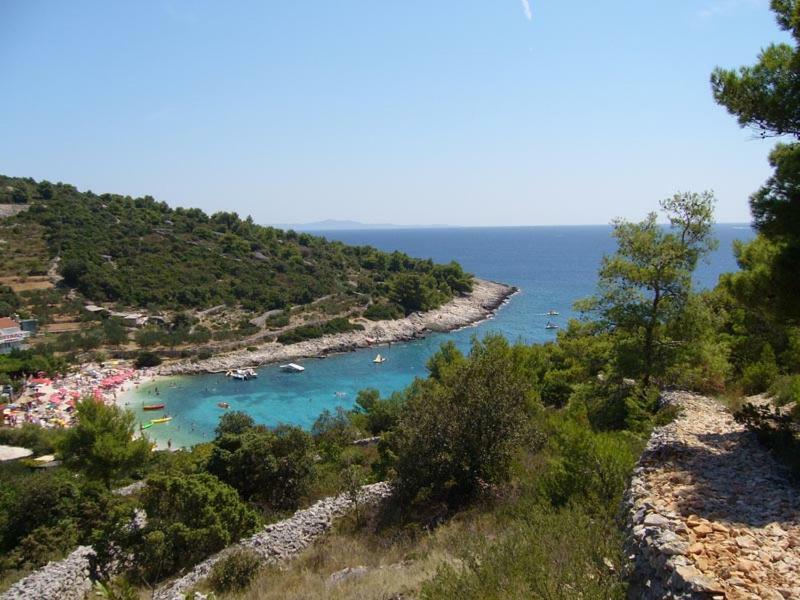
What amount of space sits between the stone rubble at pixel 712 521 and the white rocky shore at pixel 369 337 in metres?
46.9

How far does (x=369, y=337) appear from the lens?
196 feet

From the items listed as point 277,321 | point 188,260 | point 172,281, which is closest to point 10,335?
point 172,281

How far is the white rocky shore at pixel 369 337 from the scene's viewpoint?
163ft

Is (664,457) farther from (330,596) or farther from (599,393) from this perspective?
(599,393)

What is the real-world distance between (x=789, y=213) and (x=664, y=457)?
157 inches

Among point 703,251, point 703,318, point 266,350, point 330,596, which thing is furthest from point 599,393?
point 266,350

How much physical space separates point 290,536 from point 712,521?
961 centimetres

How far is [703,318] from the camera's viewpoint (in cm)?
1273

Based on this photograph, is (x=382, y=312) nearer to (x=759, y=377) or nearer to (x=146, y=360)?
(x=146, y=360)

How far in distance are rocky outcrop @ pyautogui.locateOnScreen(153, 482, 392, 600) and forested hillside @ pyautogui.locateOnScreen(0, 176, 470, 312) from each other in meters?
51.8

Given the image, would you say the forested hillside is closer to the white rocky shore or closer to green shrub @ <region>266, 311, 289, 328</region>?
the white rocky shore

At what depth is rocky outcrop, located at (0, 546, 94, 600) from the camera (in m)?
9.96

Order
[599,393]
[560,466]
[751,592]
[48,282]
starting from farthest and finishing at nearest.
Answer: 1. [48,282]
2. [599,393]
3. [560,466]
4. [751,592]

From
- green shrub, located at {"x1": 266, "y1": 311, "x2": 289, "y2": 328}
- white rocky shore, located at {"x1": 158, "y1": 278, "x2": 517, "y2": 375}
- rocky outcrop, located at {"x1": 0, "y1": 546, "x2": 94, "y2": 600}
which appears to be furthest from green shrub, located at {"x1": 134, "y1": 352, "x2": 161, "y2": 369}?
rocky outcrop, located at {"x1": 0, "y1": 546, "x2": 94, "y2": 600}
